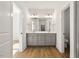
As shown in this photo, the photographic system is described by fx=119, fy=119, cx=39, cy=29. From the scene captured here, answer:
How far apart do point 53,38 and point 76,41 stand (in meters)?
5.48

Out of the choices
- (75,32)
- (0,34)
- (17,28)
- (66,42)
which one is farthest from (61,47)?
(0,34)

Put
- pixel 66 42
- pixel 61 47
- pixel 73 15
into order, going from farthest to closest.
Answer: pixel 66 42
pixel 61 47
pixel 73 15

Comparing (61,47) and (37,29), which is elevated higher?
(37,29)

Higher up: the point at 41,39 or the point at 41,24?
the point at 41,24

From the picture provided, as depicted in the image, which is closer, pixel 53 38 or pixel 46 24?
pixel 53 38

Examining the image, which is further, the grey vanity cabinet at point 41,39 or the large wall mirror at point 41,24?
the large wall mirror at point 41,24

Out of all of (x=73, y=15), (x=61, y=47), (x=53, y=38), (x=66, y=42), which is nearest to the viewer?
(x=73, y=15)

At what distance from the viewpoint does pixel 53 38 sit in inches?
297

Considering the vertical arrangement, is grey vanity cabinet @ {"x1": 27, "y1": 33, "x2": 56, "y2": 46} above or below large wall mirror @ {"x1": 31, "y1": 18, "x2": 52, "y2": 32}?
below

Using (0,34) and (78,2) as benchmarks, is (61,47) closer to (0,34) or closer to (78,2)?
(78,2)

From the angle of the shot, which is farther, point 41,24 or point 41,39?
point 41,24

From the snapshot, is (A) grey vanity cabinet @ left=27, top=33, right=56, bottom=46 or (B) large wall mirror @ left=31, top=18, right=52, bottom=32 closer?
(A) grey vanity cabinet @ left=27, top=33, right=56, bottom=46

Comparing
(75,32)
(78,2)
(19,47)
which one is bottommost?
(19,47)

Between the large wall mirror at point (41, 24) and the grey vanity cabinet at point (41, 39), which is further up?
the large wall mirror at point (41, 24)
